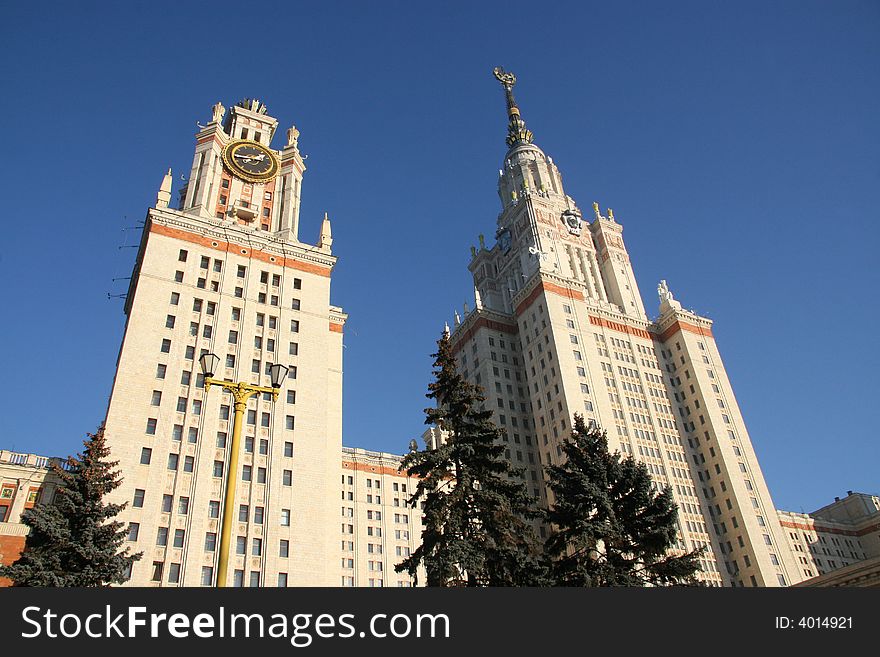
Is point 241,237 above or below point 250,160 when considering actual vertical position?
below

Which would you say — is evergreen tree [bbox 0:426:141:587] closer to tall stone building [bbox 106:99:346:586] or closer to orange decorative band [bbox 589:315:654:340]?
tall stone building [bbox 106:99:346:586]

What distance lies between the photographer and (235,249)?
6581 centimetres

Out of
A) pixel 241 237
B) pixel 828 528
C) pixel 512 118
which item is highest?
pixel 512 118

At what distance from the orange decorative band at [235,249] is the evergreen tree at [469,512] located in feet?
122

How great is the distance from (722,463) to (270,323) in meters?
68.1

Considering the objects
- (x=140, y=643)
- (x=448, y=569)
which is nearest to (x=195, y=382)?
(x=448, y=569)

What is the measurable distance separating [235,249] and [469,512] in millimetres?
44639

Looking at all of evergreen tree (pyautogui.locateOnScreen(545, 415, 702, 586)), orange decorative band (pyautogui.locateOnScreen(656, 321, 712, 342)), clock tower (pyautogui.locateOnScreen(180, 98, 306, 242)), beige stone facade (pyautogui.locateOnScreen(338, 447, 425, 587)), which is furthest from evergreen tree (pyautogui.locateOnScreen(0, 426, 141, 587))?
orange decorative band (pyautogui.locateOnScreen(656, 321, 712, 342))

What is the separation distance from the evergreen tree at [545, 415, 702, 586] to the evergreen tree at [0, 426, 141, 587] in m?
22.3

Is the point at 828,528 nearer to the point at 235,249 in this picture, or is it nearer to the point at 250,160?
the point at 235,249

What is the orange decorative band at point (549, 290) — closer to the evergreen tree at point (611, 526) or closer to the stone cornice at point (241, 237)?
the stone cornice at point (241, 237)

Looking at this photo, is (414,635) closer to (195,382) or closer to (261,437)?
(261,437)

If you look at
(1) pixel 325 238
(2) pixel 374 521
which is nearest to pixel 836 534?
(2) pixel 374 521

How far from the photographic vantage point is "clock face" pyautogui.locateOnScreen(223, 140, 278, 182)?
252ft
